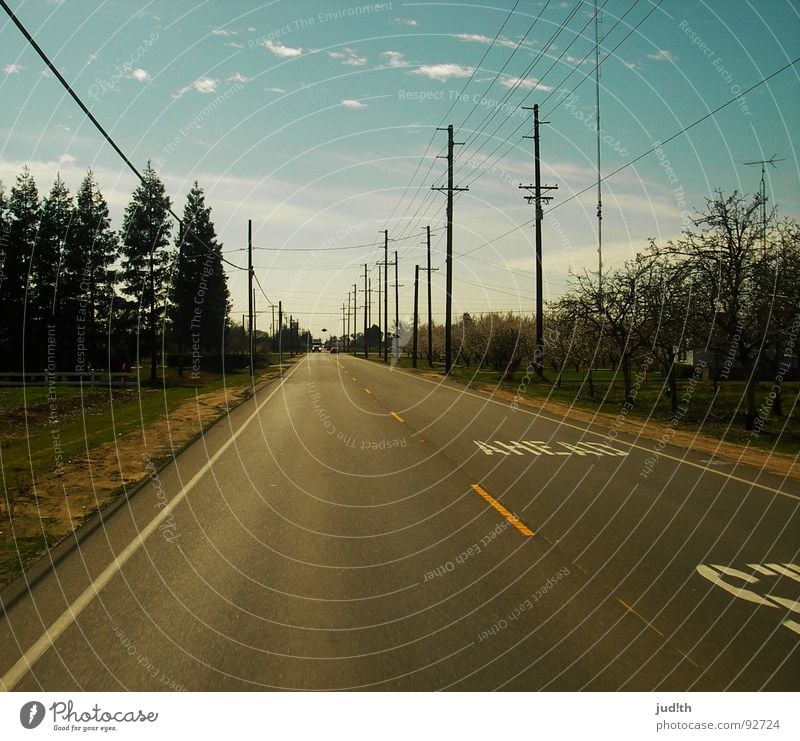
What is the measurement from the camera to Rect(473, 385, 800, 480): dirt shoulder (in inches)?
550

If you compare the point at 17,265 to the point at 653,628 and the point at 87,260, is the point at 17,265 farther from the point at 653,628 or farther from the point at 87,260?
the point at 653,628

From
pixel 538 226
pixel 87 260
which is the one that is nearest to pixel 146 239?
pixel 87 260

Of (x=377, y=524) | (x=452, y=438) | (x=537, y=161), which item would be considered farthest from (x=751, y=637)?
(x=537, y=161)

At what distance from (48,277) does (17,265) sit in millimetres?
2110

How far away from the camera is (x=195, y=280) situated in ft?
206

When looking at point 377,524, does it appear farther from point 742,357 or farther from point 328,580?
point 742,357

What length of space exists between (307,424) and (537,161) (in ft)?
77.2

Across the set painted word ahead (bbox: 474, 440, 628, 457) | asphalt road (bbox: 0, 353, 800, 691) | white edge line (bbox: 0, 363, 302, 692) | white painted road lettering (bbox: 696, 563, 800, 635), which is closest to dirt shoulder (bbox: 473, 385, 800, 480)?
asphalt road (bbox: 0, 353, 800, 691)

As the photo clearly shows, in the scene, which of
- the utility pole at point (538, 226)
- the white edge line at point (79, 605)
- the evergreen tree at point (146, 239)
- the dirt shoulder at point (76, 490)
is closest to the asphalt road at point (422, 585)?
the white edge line at point (79, 605)

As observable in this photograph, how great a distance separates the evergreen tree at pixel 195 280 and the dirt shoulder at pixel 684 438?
123ft

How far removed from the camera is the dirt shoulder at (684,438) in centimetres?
1397

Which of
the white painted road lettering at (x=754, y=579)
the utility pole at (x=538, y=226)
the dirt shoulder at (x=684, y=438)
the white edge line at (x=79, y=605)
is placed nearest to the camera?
the white edge line at (x=79, y=605)

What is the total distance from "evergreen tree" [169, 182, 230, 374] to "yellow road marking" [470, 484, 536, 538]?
157 feet

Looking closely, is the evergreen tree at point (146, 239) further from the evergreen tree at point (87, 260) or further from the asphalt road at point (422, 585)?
the asphalt road at point (422, 585)
